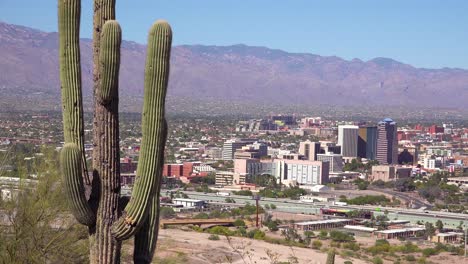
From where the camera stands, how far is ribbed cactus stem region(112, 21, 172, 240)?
9.76 metres

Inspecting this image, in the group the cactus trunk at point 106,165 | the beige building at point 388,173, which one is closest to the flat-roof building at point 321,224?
the beige building at point 388,173

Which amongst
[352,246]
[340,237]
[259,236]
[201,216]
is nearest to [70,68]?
[259,236]

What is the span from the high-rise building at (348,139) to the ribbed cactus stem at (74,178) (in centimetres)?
11391

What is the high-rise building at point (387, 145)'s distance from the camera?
125m

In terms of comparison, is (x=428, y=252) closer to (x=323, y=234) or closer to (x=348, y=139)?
(x=323, y=234)

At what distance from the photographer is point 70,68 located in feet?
33.1

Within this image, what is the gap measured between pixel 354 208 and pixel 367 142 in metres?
56.7

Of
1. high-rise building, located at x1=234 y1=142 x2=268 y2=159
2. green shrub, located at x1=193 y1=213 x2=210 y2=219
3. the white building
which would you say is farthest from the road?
the white building

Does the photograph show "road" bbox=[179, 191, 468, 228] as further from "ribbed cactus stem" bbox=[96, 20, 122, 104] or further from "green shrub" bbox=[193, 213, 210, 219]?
"ribbed cactus stem" bbox=[96, 20, 122, 104]

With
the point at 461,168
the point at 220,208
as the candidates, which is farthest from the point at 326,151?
the point at 220,208

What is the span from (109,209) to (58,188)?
22.8 feet

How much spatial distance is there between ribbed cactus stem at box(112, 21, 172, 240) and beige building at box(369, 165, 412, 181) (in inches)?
3569

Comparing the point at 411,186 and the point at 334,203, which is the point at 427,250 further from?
the point at 411,186

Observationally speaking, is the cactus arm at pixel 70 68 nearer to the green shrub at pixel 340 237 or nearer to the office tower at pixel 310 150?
the green shrub at pixel 340 237
